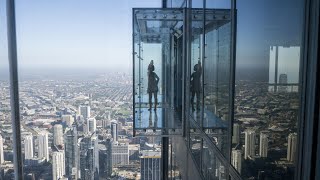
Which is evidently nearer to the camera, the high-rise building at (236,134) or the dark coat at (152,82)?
the high-rise building at (236,134)

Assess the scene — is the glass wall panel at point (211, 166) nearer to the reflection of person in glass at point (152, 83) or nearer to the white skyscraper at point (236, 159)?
the white skyscraper at point (236, 159)

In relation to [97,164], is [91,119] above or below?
above

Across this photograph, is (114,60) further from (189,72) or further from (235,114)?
(235,114)

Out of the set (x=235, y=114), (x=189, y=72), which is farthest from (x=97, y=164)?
(x=235, y=114)

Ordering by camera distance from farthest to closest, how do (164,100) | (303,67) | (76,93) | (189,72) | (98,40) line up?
(98,40) < (164,100) < (76,93) < (189,72) < (303,67)

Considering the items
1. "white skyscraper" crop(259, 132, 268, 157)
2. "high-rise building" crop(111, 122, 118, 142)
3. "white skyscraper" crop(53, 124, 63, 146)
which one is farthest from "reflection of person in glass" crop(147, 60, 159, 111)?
"white skyscraper" crop(259, 132, 268, 157)

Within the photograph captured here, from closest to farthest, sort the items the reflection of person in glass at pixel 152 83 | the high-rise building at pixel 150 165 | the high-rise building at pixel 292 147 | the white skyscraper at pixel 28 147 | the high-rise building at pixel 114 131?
the high-rise building at pixel 292 147 → the white skyscraper at pixel 28 147 → the reflection of person in glass at pixel 152 83 → the high-rise building at pixel 114 131 → the high-rise building at pixel 150 165

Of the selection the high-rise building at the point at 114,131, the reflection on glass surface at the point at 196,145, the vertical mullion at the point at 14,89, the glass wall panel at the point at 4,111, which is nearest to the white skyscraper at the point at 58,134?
the vertical mullion at the point at 14,89
